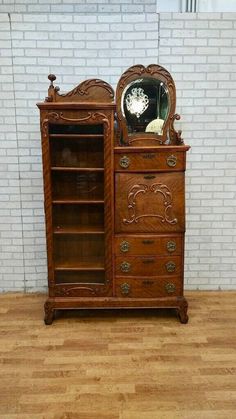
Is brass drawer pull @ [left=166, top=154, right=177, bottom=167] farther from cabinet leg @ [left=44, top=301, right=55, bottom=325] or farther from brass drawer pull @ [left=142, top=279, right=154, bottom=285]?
cabinet leg @ [left=44, top=301, right=55, bottom=325]

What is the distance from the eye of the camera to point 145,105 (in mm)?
2869

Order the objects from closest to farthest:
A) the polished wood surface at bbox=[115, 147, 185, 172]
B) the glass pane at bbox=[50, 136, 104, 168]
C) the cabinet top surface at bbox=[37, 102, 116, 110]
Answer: the cabinet top surface at bbox=[37, 102, 116, 110] < the polished wood surface at bbox=[115, 147, 185, 172] < the glass pane at bbox=[50, 136, 104, 168]

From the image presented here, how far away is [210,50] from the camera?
3.03 metres

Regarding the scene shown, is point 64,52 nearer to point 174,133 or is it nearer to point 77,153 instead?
point 77,153

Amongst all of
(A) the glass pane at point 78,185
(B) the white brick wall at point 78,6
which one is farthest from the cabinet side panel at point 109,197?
(B) the white brick wall at point 78,6

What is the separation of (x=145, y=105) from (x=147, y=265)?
1230mm

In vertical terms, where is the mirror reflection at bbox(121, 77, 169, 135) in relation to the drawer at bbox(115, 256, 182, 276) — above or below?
above

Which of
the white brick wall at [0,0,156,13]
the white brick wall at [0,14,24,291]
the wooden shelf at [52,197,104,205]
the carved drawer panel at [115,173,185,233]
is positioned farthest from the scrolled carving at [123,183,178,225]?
the white brick wall at [0,0,156,13]

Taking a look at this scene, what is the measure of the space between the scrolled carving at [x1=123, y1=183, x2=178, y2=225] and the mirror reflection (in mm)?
439

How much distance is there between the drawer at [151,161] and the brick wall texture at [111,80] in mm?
552

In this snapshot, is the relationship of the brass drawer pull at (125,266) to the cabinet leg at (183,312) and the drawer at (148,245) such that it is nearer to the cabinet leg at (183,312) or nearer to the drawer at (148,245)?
the drawer at (148,245)

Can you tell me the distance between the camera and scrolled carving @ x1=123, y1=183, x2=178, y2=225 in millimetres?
2715

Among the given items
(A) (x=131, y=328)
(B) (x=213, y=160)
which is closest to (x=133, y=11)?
(B) (x=213, y=160)

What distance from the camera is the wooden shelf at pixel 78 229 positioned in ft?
9.34
